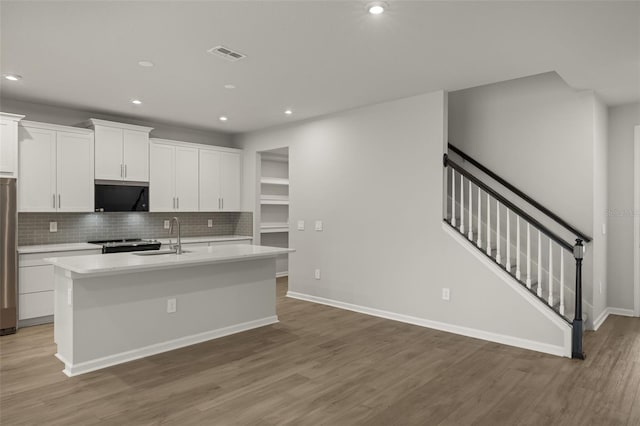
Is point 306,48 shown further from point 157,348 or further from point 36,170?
point 36,170

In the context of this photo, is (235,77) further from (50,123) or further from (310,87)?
(50,123)

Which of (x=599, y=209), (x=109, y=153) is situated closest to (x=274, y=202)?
(x=109, y=153)

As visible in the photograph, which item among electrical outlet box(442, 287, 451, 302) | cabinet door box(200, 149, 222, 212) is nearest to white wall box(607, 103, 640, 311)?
electrical outlet box(442, 287, 451, 302)

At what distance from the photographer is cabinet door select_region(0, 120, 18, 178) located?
461 centimetres

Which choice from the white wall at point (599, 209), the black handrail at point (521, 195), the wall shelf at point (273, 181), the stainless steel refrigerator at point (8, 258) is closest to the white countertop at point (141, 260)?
the stainless steel refrigerator at point (8, 258)

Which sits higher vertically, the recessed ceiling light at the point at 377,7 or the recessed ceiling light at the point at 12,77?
the recessed ceiling light at the point at 12,77

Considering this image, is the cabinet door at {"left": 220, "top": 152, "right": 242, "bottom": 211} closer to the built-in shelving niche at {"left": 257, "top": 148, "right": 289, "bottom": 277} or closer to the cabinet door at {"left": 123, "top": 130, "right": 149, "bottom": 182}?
the built-in shelving niche at {"left": 257, "top": 148, "right": 289, "bottom": 277}

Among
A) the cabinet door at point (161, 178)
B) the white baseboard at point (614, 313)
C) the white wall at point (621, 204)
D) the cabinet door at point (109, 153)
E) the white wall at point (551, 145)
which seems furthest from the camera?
the cabinet door at point (161, 178)

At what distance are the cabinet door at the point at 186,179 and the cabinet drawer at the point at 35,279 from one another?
2029mm

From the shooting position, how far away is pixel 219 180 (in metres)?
6.95

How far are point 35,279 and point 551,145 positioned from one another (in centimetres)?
620

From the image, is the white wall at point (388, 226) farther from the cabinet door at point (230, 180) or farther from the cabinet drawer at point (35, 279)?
the cabinet drawer at point (35, 279)

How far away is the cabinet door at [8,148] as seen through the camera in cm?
461

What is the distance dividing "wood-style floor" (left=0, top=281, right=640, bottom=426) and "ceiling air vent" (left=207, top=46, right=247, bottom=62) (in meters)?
2.68
